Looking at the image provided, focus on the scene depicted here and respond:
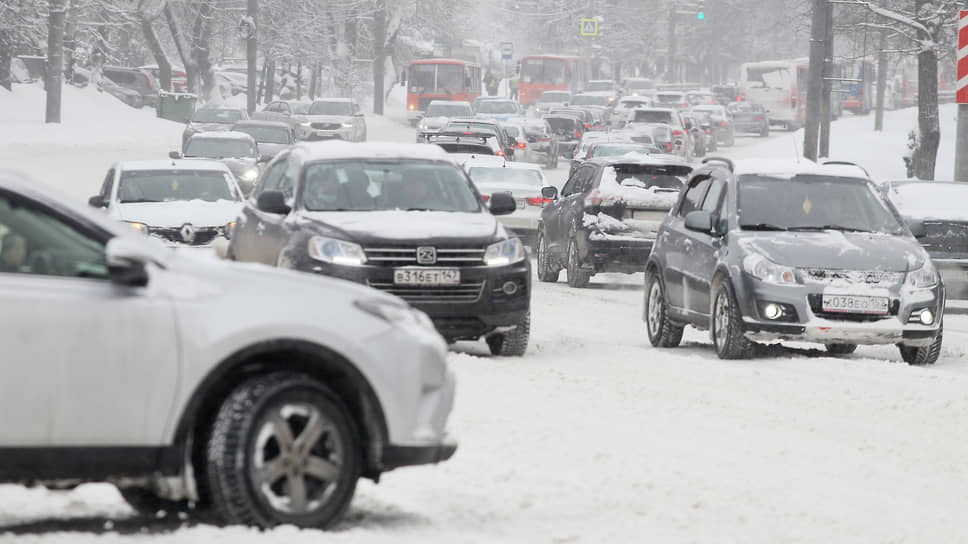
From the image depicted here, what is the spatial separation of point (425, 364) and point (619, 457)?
7.17ft

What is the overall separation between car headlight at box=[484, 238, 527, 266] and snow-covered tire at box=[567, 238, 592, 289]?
768cm

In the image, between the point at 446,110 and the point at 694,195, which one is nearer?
Result: the point at 694,195

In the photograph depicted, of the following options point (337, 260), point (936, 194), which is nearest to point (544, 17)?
point (936, 194)

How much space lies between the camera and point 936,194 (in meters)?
19.7

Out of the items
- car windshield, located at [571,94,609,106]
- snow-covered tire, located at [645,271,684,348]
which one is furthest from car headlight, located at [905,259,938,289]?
car windshield, located at [571,94,609,106]

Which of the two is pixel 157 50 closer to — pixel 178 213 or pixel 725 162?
pixel 178 213

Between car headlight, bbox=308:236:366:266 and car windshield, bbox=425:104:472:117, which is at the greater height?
car windshield, bbox=425:104:472:117

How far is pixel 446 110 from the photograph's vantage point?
54.9m

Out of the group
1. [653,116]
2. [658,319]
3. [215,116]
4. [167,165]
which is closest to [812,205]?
[658,319]

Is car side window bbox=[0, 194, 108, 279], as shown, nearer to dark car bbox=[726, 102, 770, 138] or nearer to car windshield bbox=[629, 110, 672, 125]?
car windshield bbox=[629, 110, 672, 125]

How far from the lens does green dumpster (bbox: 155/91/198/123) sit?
201ft

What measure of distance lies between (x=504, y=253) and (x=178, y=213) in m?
6.34

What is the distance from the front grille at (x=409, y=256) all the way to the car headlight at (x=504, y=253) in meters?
0.12

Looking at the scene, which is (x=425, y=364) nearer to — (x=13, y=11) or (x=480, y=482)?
(x=480, y=482)
